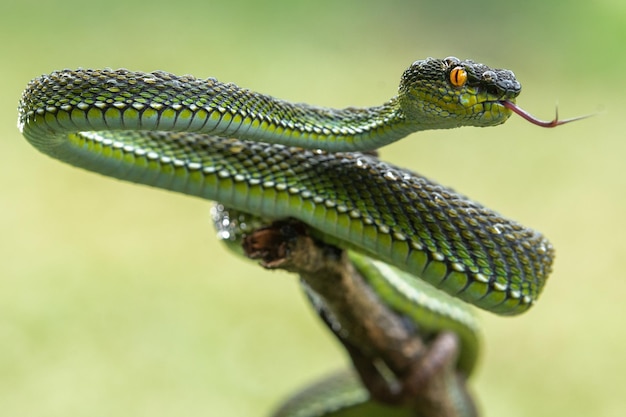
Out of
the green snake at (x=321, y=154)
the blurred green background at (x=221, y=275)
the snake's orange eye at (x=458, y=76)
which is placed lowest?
the blurred green background at (x=221, y=275)

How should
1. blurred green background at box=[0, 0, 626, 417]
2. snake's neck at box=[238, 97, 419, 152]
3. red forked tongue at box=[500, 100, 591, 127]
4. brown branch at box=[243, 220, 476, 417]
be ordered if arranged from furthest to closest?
blurred green background at box=[0, 0, 626, 417], brown branch at box=[243, 220, 476, 417], snake's neck at box=[238, 97, 419, 152], red forked tongue at box=[500, 100, 591, 127]

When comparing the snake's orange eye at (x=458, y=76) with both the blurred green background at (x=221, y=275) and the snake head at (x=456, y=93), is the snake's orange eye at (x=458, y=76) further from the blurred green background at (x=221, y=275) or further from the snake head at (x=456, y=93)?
the blurred green background at (x=221, y=275)

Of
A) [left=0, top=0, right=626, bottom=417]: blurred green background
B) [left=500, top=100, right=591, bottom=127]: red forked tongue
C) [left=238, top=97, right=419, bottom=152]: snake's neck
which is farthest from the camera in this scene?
[left=0, top=0, right=626, bottom=417]: blurred green background

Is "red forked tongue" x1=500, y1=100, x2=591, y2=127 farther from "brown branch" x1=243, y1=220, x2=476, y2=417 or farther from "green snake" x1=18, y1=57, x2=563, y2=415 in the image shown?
"brown branch" x1=243, y1=220, x2=476, y2=417

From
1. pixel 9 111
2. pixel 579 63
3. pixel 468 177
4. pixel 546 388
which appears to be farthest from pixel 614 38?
pixel 9 111

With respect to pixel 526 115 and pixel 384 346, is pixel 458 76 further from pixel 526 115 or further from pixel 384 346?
pixel 384 346

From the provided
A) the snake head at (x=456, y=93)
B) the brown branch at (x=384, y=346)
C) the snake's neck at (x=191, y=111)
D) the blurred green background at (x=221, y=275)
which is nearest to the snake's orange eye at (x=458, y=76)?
the snake head at (x=456, y=93)

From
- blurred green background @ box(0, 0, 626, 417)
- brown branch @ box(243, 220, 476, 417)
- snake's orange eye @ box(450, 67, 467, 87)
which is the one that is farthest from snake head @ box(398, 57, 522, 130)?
blurred green background @ box(0, 0, 626, 417)

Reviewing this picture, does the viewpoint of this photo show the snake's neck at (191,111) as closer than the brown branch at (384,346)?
Yes
